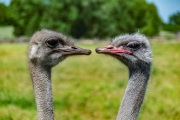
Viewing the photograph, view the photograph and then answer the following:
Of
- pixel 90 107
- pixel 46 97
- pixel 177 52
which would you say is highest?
pixel 177 52

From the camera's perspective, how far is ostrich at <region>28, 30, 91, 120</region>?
25.5ft

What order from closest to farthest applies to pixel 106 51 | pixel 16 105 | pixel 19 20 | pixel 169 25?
pixel 106 51 → pixel 16 105 → pixel 19 20 → pixel 169 25

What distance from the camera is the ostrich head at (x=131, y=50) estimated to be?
7777 mm

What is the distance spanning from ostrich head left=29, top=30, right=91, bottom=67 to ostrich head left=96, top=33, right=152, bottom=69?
275mm

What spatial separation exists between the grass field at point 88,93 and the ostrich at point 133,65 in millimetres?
1945

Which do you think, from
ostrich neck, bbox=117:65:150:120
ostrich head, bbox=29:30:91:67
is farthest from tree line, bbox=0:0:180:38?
ostrich neck, bbox=117:65:150:120

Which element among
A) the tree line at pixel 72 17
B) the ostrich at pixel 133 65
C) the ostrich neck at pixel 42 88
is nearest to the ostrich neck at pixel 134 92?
the ostrich at pixel 133 65

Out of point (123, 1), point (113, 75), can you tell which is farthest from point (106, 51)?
point (123, 1)

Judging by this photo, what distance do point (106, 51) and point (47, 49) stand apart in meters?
0.66

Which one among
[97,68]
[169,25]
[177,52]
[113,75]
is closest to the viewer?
[113,75]

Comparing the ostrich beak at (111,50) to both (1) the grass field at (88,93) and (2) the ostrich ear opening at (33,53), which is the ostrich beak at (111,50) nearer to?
(2) the ostrich ear opening at (33,53)

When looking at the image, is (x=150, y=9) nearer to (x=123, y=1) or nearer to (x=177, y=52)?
(x=123, y=1)

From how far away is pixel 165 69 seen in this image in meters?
24.5

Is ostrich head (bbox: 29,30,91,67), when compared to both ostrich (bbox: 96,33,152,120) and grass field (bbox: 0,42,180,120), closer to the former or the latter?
ostrich (bbox: 96,33,152,120)
